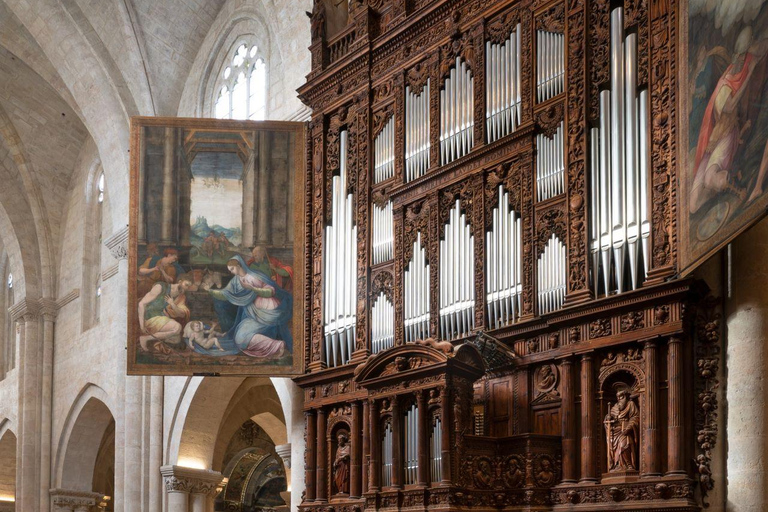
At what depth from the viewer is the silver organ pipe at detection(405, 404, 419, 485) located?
11961 millimetres

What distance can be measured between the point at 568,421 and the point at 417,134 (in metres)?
4.47

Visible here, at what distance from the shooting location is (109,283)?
A: 24.7 m

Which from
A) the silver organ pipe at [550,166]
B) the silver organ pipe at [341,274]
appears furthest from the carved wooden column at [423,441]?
the silver organ pipe at [341,274]

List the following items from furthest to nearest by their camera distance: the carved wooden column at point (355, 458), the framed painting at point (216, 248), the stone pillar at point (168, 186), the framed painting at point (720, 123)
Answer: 1. the stone pillar at point (168, 186)
2. the framed painting at point (216, 248)
3. the carved wooden column at point (355, 458)
4. the framed painting at point (720, 123)

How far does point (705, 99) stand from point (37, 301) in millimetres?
21027

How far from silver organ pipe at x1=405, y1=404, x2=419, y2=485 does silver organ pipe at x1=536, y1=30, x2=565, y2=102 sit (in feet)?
12.1

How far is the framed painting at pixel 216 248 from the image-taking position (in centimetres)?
1559

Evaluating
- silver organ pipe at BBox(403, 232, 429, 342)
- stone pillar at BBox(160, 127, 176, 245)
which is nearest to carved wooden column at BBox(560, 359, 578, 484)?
silver organ pipe at BBox(403, 232, 429, 342)

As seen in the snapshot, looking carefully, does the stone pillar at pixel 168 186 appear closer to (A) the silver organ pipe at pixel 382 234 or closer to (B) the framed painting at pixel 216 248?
(B) the framed painting at pixel 216 248

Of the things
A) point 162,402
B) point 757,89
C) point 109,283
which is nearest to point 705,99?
point 757,89

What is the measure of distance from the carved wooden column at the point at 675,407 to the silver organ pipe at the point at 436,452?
2324 mm

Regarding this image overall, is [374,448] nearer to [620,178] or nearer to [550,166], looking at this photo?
[550,166]

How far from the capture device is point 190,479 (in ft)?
68.1

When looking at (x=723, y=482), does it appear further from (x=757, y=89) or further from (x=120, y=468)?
(x=120, y=468)
